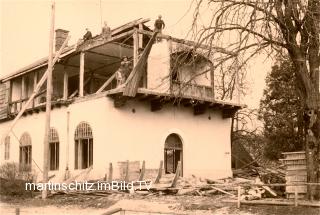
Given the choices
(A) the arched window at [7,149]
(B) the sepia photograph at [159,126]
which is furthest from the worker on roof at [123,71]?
(A) the arched window at [7,149]

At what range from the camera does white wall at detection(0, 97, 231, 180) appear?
2153 centimetres

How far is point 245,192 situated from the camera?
16641 millimetres

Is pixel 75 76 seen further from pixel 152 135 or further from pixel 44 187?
pixel 44 187

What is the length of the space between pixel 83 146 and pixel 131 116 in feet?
9.83

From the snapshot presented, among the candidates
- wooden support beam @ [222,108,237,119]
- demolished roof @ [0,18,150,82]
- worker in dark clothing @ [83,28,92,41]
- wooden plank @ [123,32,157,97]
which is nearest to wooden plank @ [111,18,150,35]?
demolished roof @ [0,18,150,82]

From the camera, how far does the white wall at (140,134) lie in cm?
2153

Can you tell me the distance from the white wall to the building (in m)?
0.04

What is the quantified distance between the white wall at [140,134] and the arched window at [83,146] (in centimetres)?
29

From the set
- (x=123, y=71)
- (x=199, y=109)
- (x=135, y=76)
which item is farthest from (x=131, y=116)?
(x=199, y=109)

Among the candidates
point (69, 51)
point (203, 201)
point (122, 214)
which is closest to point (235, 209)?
point (203, 201)

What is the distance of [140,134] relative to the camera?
2222 centimetres

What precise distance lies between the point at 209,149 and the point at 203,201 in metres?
9.25

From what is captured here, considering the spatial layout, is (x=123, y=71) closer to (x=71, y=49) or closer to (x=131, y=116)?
(x=131, y=116)

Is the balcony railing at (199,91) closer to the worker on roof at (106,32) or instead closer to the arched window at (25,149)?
the worker on roof at (106,32)
